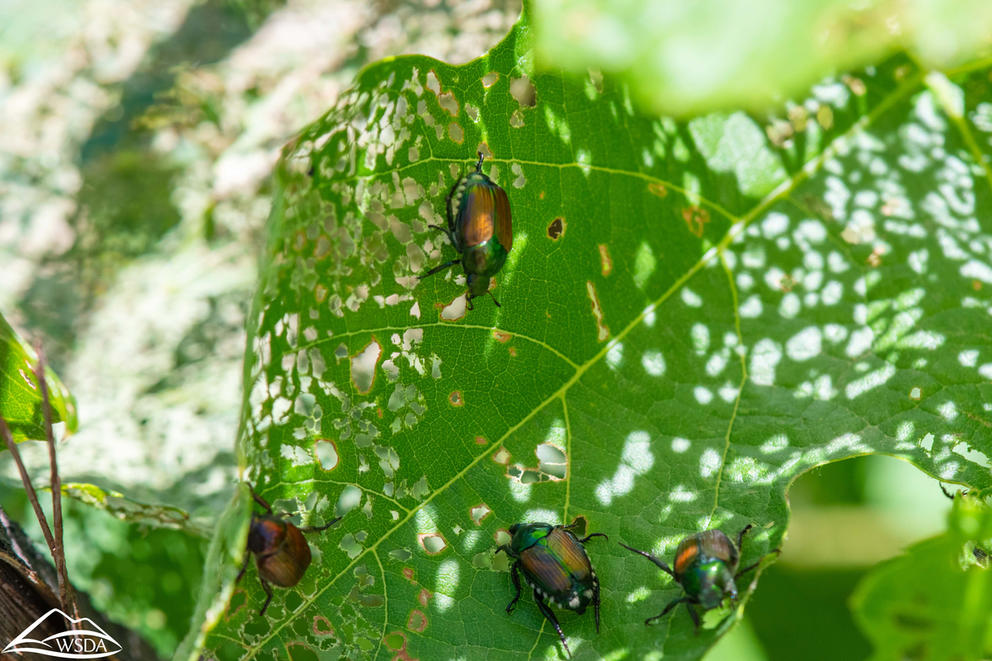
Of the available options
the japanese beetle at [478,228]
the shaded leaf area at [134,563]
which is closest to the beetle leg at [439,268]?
the japanese beetle at [478,228]

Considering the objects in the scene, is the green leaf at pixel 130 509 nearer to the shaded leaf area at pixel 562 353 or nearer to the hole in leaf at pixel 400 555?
the shaded leaf area at pixel 562 353

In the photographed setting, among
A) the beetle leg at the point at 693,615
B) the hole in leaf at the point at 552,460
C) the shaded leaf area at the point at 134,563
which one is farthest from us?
the shaded leaf area at the point at 134,563

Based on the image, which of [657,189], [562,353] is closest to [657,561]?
[562,353]

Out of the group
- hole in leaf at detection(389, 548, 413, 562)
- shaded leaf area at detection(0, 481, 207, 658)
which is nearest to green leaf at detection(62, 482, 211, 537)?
shaded leaf area at detection(0, 481, 207, 658)

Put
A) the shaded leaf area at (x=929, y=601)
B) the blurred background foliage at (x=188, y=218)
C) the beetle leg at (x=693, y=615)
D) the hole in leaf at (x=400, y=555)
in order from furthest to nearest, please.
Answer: the blurred background foliage at (x=188, y=218) → the hole in leaf at (x=400, y=555) → the beetle leg at (x=693, y=615) → the shaded leaf area at (x=929, y=601)

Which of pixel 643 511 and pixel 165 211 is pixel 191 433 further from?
pixel 643 511

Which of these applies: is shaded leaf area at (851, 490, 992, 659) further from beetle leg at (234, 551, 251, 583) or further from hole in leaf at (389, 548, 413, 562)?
beetle leg at (234, 551, 251, 583)

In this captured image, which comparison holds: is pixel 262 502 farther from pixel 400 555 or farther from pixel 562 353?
pixel 562 353
